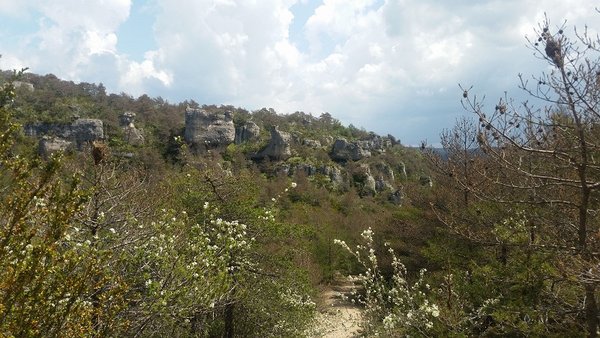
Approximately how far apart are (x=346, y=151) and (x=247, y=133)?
17161mm

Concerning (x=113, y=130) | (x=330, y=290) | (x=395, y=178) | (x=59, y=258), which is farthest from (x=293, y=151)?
(x=59, y=258)

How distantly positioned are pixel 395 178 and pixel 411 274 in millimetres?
53783

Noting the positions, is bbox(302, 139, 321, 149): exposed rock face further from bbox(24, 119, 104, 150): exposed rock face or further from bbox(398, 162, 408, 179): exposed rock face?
bbox(24, 119, 104, 150): exposed rock face

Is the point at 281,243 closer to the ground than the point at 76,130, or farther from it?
closer to the ground

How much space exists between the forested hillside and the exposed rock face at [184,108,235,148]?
128 ft

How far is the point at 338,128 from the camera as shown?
102250 mm

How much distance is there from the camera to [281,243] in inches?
564

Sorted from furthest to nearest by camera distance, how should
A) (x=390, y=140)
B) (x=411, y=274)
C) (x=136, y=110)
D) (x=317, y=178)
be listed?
1. (x=390, y=140)
2. (x=136, y=110)
3. (x=317, y=178)
4. (x=411, y=274)

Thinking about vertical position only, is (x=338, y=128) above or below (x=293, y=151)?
above

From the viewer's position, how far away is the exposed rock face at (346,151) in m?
74.9

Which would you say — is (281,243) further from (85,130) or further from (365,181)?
(85,130)

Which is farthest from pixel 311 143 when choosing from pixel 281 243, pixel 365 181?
pixel 281 243

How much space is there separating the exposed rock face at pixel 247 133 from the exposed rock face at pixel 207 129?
164 cm

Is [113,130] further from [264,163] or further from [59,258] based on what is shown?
[59,258]
